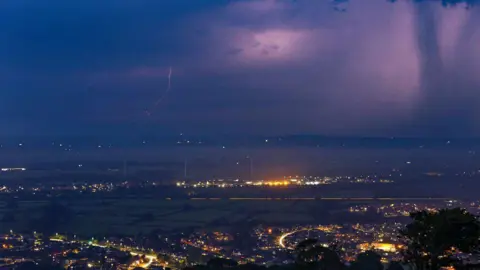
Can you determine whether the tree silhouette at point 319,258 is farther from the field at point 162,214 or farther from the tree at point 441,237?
the field at point 162,214

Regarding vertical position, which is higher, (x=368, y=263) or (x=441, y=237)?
(x=441, y=237)

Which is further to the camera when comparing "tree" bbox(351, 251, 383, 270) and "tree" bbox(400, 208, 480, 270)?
"tree" bbox(351, 251, 383, 270)

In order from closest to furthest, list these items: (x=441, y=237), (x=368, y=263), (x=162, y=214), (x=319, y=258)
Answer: (x=441, y=237), (x=319, y=258), (x=368, y=263), (x=162, y=214)

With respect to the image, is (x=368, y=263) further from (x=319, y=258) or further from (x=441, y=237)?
(x=441, y=237)

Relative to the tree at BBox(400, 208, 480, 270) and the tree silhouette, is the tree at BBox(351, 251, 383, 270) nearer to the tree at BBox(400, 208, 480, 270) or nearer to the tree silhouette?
the tree silhouette

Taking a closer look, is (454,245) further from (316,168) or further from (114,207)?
(316,168)

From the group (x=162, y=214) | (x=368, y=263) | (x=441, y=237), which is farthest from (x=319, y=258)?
(x=162, y=214)

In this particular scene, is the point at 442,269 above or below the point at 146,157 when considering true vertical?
below

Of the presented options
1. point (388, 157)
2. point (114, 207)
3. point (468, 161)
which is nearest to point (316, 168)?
point (388, 157)

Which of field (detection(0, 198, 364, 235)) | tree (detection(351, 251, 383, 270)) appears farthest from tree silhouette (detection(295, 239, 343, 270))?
field (detection(0, 198, 364, 235))
